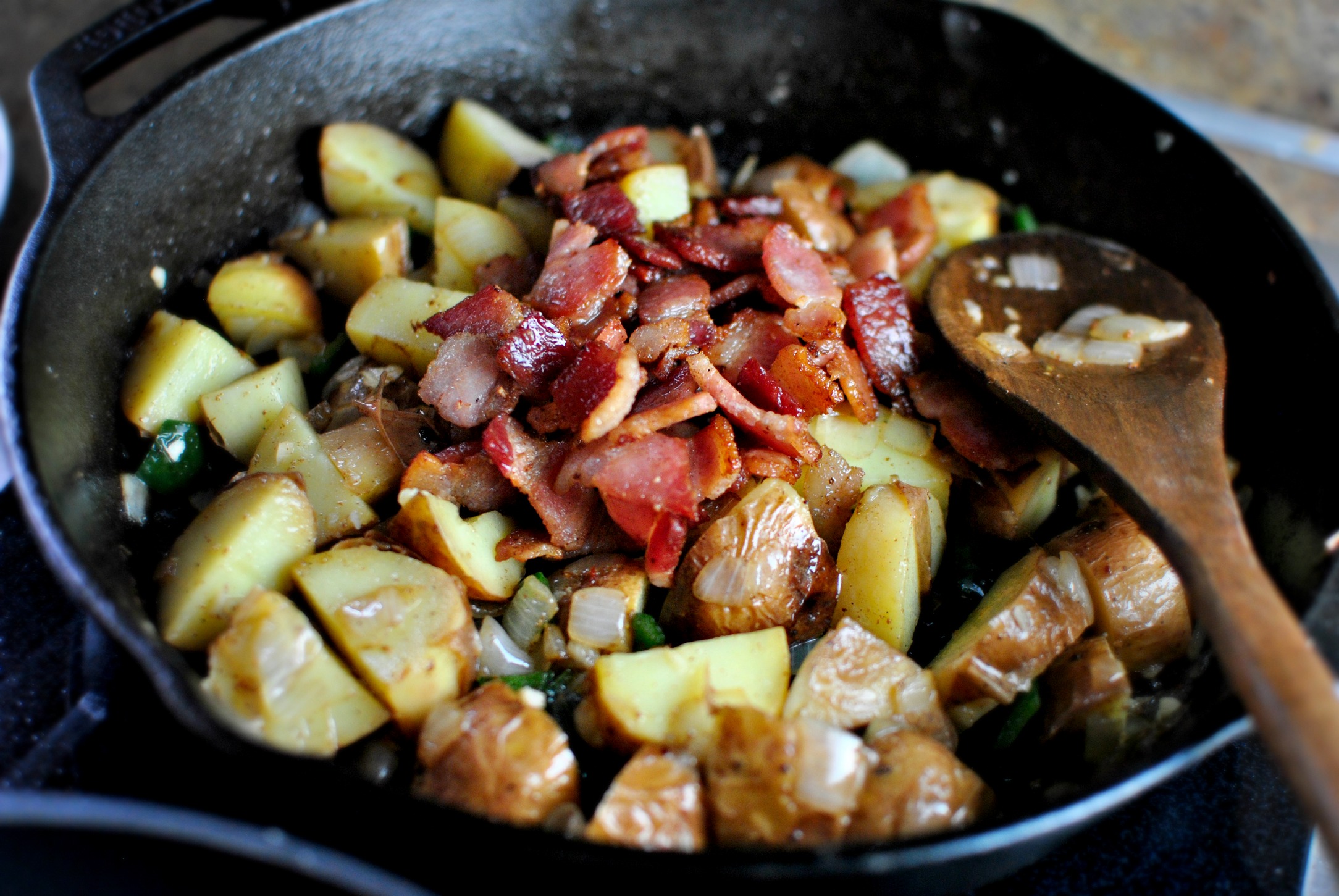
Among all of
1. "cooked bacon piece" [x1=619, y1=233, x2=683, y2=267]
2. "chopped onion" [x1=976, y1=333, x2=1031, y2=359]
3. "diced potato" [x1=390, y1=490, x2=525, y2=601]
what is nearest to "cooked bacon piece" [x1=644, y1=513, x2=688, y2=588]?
"diced potato" [x1=390, y1=490, x2=525, y2=601]

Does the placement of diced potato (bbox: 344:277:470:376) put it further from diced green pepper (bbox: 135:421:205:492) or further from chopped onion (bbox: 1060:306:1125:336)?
chopped onion (bbox: 1060:306:1125:336)

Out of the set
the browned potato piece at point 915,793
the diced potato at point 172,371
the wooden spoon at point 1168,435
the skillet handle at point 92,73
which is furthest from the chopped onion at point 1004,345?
the skillet handle at point 92,73

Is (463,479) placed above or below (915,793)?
above

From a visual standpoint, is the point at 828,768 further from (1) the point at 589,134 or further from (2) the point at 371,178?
(1) the point at 589,134

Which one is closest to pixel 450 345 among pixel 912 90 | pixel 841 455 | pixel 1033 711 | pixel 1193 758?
pixel 841 455

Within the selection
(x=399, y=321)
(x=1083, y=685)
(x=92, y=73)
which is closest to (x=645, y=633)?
(x=1083, y=685)
